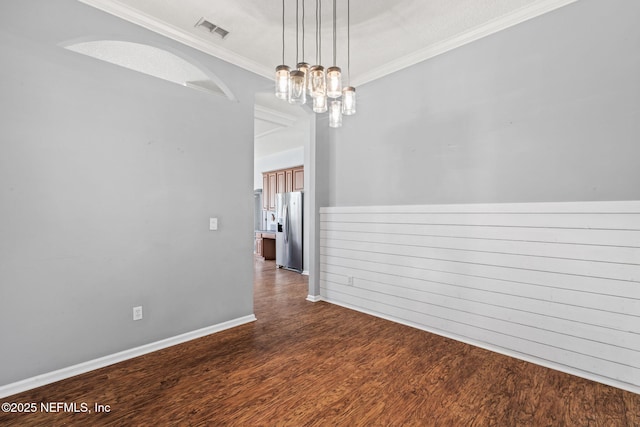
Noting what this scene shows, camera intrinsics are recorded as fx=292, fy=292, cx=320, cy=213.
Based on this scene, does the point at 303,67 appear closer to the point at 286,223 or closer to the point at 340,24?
the point at 340,24

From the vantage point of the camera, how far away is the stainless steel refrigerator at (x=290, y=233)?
6.30 metres

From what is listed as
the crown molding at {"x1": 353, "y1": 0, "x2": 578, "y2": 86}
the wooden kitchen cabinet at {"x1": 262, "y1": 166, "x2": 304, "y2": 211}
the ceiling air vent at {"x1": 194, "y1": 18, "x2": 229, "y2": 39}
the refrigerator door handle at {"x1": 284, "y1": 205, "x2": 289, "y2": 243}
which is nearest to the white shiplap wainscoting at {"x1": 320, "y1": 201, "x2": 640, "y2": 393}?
the crown molding at {"x1": 353, "y1": 0, "x2": 578, "y2": 86}

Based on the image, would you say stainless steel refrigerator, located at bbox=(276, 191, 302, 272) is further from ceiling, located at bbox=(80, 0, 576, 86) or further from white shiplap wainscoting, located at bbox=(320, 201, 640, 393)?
ceiling, located at bbox=(80, 0, 576, 86)

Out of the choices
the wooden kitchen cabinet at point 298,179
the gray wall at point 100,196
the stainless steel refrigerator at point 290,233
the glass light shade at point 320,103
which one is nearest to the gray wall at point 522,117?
the glass light shade at point 320,103

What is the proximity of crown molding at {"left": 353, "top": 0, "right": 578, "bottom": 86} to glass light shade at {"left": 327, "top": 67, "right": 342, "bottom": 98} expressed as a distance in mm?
1686

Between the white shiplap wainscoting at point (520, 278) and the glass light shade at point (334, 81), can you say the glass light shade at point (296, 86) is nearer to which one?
the glass light shade at point (334, 81)

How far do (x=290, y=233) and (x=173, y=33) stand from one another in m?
4.34

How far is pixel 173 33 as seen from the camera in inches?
109

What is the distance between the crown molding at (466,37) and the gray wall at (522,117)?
0.20ft

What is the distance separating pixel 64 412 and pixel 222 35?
3.24 meters

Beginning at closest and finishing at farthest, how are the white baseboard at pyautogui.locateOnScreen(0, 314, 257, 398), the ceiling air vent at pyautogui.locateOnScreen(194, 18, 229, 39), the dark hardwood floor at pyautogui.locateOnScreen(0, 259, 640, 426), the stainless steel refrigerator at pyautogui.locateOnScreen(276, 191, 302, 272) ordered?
1. the dark hardwood floor at pyautogui.locateOnScreen(0, 259, 640, 426)
2. the white baseboard at pyautogui.locateOnScreen(0, 314, 257, 398)
3. the ceiling air vent at pyautogui.locateOnScreen(194, 18, 229, 39)
4. the stainless steel refrigerator at pyautogui.locateOnScreen(276, 191, 302, 272)

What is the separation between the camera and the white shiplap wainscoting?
2092 mm

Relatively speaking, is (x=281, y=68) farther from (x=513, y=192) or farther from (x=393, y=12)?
(x=513, y=192)

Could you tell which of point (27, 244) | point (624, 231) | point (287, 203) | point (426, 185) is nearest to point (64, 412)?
point (27, 244)
